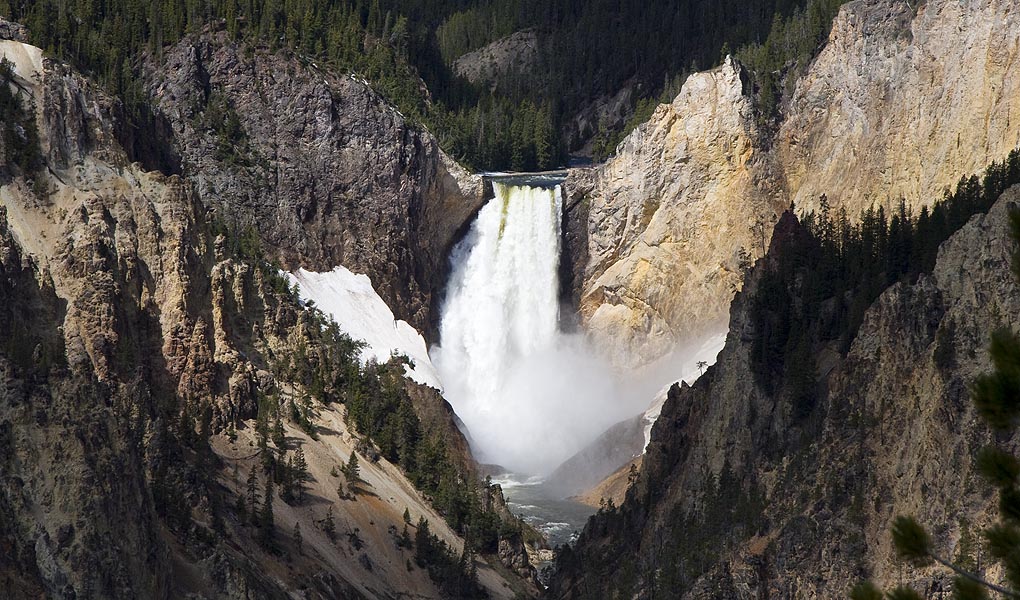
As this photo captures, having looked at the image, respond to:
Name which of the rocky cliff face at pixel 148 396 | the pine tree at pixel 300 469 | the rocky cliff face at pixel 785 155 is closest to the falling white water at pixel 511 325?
the rocky cliff face at pixel 785 155

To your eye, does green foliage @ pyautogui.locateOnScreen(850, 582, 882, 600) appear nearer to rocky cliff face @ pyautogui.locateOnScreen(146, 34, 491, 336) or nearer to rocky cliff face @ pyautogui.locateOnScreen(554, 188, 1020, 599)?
rocky cliff face @ pyautogui.locateOnScreen(554, 188, 1020, 599)

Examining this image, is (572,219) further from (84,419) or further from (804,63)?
(84,419)

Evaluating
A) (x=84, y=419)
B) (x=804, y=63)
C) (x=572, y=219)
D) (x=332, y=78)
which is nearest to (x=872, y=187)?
(x=804, y=63)

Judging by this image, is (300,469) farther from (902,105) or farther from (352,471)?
(902,105)

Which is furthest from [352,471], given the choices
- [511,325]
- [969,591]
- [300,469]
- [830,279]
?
[969,591]

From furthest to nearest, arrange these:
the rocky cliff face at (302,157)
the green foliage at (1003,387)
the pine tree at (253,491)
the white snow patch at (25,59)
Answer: the rocky cliff face at (302,157), the white snow patch at (25,59), the pine tree at (253,491), the green foliage at (1003,387)

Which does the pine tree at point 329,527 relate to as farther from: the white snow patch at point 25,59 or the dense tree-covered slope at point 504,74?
the dense tree-covered slope at point 504,74
